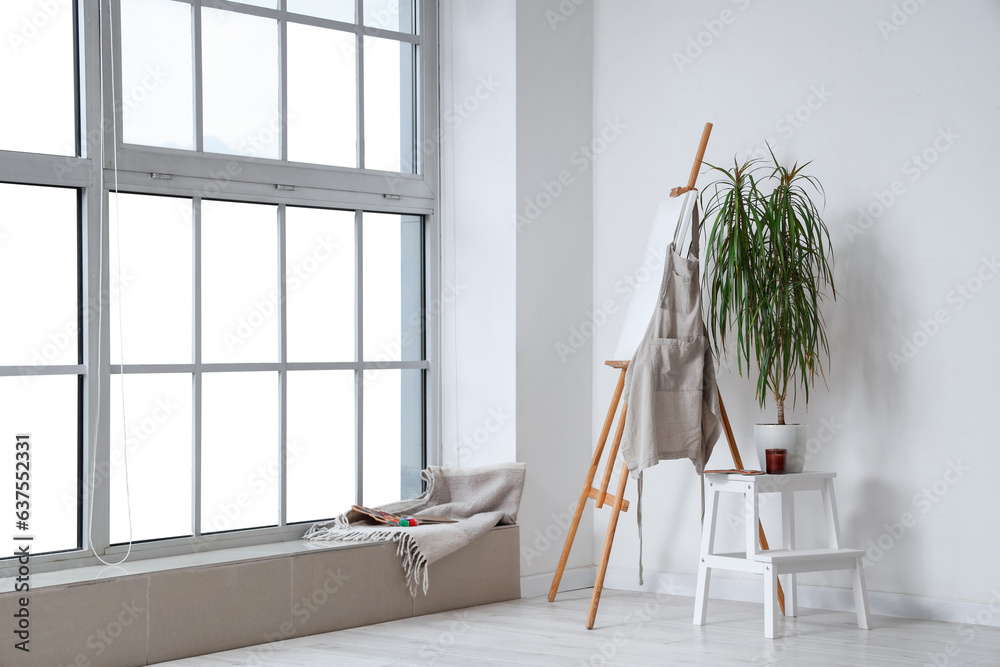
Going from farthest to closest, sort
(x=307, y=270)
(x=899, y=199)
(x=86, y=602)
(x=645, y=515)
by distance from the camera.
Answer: (x=645, y=515) < (x=307, y=270) < (x=899, y=199) < (x=86, y=602)

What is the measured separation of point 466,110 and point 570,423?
1.31 meters

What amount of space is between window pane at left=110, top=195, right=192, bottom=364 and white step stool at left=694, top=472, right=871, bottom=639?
182 cm

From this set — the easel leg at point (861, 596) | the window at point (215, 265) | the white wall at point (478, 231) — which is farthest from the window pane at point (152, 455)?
the easel leg at point (861, 596)

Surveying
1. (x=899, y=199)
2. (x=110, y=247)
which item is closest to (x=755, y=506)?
(x=899, y=199)

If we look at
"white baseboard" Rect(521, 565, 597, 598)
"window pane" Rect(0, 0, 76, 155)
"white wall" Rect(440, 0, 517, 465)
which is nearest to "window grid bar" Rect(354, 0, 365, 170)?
"white wall" Rect(440, 0, 517, 465)

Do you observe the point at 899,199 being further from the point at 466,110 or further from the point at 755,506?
the point at 466,110

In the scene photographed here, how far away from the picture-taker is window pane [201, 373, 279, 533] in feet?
11.5

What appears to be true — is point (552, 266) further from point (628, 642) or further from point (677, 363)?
point (628, 642)

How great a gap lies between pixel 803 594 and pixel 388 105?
2.37m

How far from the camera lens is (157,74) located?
3396 millimetres

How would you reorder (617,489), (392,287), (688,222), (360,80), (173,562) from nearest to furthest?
(173,562), (688,222), (617,489), (360,80), (392,287)

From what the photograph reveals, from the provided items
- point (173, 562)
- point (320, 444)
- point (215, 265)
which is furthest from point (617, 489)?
point (215, 265)

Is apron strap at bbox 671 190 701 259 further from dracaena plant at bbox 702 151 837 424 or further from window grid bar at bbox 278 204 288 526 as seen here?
window grid bar at bbox 278 204 288 526

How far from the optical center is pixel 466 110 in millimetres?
4117
